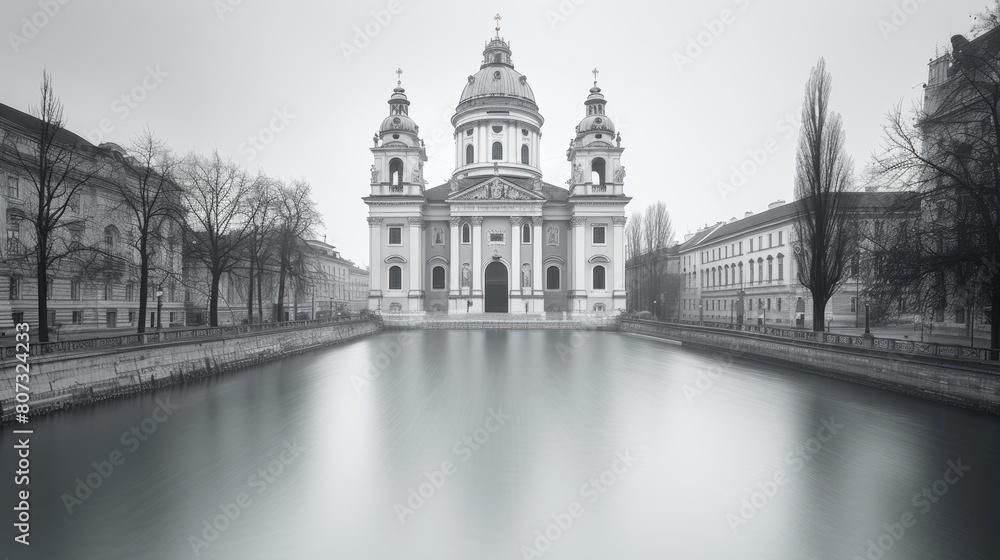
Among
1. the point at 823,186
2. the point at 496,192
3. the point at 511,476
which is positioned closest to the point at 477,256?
the point at 496,192

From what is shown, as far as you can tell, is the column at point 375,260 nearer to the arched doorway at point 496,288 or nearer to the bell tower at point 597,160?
the arched doorway at point 496,288

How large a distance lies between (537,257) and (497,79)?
72.7ft

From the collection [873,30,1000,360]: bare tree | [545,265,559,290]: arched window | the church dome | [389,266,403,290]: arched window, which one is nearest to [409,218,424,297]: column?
[389,266,403,290]: arched window

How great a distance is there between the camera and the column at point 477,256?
163 feet

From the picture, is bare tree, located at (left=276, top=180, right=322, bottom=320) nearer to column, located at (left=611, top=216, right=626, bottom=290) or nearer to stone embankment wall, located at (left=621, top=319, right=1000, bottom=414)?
stone embankment wall, located at (left=621, top=319, right=1000, bottom=414)

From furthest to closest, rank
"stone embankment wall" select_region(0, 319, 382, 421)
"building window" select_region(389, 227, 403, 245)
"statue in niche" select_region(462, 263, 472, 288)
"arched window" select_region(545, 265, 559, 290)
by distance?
1. "arched window" select_region(545, 265, 559, 290)
2. "building window" select_region(389, 227, 403, 245)
3. "statue in niche" select_region(462, 263, 472, 288)
4. "stone embankment wall" select_region(0, 319, 382, 421)

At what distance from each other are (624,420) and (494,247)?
38.6 meters

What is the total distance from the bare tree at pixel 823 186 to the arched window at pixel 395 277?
119ft

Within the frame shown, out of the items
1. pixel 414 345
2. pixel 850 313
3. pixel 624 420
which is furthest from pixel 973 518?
pixel 850 313

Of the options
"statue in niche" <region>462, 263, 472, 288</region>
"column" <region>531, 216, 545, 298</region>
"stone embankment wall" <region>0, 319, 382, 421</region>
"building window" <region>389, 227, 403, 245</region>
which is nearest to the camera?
"stone embankment wall" <region>0, 319, 382, 421</region>

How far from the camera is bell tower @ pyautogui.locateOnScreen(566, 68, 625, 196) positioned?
51531mm

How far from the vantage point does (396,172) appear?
52.5 m

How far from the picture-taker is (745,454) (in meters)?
10.3

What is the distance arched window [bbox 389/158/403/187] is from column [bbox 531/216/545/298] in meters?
14.1
